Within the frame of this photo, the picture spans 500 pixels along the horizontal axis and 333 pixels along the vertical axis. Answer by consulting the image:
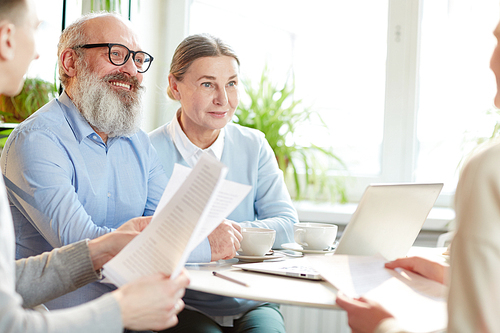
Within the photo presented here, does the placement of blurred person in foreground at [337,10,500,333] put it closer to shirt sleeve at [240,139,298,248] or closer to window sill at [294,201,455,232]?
shirt sleeve at [240,139,298,248]

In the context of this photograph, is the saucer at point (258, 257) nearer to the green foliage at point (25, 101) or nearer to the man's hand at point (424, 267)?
the man's hand at point (424, 267)

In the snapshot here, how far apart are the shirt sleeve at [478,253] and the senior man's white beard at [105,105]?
1.22 meters

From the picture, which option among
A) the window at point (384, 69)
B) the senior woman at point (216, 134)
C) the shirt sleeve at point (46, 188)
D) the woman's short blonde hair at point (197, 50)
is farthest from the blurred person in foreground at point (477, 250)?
the window at point (384, 69)

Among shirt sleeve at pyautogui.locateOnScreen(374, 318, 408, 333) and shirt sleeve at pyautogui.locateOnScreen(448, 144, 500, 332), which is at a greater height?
shirt sleeve at pyautogui.locateOnScreen(448, 144, 500, 332)

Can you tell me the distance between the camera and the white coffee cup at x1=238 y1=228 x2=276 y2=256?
1238mm

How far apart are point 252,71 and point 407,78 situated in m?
0.94

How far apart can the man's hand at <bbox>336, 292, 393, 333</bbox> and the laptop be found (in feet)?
0.71

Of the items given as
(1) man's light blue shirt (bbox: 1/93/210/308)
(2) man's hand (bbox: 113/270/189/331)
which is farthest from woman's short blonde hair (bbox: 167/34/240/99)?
(2) man's hand (bbox: 113/270/189/331)


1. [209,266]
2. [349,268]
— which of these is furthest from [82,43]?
[349,268]

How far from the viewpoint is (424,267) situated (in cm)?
107

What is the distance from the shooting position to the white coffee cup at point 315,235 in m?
1.32

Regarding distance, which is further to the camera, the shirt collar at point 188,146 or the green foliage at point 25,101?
the green foliage at point 25,101

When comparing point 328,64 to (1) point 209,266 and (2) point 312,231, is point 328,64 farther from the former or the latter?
(1) point 209,266

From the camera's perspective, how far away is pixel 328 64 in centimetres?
286
